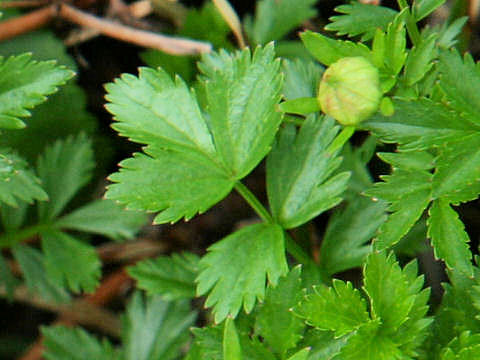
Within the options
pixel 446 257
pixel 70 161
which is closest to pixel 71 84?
pixel 70 161

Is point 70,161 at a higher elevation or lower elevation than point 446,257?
higher

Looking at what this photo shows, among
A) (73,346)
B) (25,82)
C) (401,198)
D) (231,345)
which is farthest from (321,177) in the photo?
(73,346)

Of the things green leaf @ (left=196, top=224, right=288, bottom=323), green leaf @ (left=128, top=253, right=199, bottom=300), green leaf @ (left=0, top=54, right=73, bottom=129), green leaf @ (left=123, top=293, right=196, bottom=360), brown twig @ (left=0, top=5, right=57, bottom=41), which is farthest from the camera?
brown twig @ (left=0, top=5, right=57, bottom=41)

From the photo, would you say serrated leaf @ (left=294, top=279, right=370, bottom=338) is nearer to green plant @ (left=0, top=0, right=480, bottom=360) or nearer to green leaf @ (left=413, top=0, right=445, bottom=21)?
green plant @ (left=0, top=0, right=480, bottom=360)

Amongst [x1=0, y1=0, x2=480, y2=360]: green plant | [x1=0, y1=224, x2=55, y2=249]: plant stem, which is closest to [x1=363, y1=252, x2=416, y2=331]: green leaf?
[x1=0, y1=0, x2=480, y2=360]: green plant

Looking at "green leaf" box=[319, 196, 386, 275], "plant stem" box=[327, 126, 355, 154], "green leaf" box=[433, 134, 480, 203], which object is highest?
"plant stem" box=[327, 126, 355, 154]

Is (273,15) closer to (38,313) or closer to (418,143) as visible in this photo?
(418,143)
